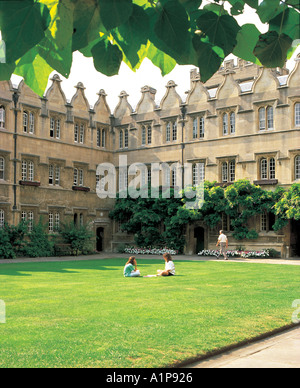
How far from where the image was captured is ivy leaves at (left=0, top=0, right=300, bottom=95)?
73.1 inches

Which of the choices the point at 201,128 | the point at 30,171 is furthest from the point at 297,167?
the point at 30,171

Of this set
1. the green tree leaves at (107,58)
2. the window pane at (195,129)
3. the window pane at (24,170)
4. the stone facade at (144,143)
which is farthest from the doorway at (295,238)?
the green tree leaves at (107,58)

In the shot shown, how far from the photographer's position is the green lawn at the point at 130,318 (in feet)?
21.2

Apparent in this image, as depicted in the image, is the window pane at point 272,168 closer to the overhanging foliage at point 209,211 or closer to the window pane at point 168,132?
the overhanging foliage at point 209,211

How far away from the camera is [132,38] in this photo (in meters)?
2.30

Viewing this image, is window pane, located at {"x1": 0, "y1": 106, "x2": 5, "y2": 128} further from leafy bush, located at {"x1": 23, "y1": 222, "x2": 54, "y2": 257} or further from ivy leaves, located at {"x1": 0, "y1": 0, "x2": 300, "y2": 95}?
ivy leaves, located at {"x1": 0, "y1": 0, "x2": 300, "y2": 95}

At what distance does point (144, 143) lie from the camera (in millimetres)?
40312

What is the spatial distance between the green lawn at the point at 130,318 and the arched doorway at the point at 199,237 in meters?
20.6

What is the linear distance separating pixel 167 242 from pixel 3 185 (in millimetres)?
12678

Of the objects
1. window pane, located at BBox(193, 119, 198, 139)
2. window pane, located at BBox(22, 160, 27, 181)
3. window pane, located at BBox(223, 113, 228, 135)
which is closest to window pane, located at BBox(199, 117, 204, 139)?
window pane, located at BBox(193, 119, 198, 139)
